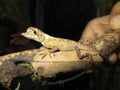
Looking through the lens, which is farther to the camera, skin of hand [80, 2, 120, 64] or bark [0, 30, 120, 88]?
skin of hand [80, 2, 120, 64]

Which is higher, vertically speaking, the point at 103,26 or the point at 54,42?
the point at 103,26

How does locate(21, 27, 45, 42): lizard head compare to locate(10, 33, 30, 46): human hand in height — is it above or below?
below

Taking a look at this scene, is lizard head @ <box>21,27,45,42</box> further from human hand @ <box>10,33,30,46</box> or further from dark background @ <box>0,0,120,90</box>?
dark background @ <box>0,0,120,90</box>

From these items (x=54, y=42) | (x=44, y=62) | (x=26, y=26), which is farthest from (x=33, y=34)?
(x=26, y=26)

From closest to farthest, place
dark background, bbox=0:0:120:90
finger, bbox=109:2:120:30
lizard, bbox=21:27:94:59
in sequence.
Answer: lizard, bbox=21:27:94:59
finger, bbox=109:2:120:30
dark background, bbox=0:0:120:90

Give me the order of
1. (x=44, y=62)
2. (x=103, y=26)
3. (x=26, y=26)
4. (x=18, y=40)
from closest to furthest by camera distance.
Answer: (x=44, y=62) < (x=103, y=26) < (x=18, y=40) < (x=26, y=26)

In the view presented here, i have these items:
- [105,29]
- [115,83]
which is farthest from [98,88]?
[105,29]

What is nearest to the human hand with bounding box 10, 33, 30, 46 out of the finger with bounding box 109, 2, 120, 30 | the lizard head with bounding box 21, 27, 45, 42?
the lizard head with bounding box 21, 27, 45, 42

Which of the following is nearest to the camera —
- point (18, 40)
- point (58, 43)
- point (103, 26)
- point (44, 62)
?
point (44, 62)

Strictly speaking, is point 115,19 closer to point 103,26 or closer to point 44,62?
point 103,26

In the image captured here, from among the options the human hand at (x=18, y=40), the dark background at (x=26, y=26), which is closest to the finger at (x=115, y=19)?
the human hand at (x=18, y=40)

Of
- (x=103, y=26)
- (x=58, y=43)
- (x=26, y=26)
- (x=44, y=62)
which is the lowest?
(x=44, y=62)
